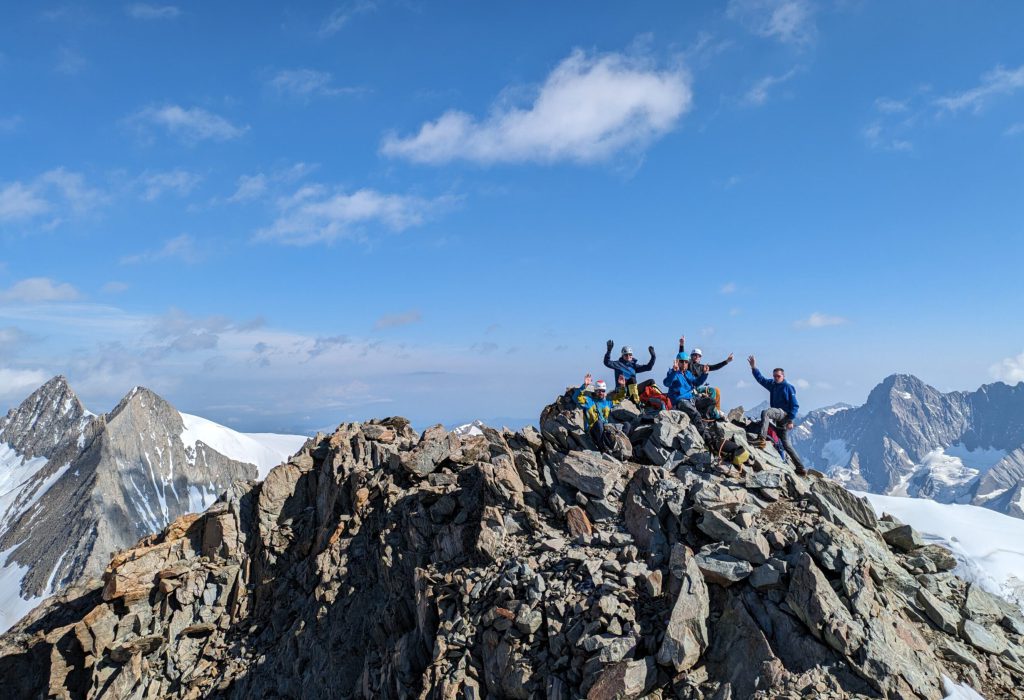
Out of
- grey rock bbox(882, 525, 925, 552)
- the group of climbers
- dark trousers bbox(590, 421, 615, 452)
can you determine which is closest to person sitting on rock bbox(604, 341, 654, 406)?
the group of climbers

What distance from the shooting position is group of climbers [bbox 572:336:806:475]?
926 inches

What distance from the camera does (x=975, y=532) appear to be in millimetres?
54156

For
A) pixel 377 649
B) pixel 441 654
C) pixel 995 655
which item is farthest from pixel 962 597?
pixel 377 649

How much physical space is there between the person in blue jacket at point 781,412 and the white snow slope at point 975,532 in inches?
1119

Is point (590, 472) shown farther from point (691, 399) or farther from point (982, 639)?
point (982, 639)

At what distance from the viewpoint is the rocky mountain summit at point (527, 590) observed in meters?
14.2

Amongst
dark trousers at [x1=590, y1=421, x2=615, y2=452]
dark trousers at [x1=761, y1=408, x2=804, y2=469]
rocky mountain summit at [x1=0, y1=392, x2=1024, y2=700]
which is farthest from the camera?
dark trousers at [x1=590, y1=421, x2=615, y2=452]

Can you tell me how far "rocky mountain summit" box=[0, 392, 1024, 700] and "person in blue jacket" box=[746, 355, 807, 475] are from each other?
1.68 metres

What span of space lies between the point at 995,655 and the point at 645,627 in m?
9.05

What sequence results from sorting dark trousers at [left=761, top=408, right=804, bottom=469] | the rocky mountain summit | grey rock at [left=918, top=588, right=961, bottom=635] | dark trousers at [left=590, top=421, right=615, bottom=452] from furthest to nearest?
1. dark trousers at [left=590, top=421, right=615, bottom=452]
2. dark trousers at [left=761, top=408, right=804, bottom=469]
3. grey rock at [left=918, top=588, right=961, bottom=635]
4. the rocky mountain summit

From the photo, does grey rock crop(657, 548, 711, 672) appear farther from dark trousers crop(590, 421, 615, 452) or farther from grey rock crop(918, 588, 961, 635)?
dark trousers crop(590, 421, 615, 452)

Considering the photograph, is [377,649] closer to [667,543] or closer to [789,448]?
Result: [667,543]

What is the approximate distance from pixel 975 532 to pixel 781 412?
46907 mm

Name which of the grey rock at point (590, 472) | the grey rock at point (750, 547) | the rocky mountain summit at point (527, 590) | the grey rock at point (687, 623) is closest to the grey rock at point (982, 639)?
the rocky mountain summit at point (527, 590)
